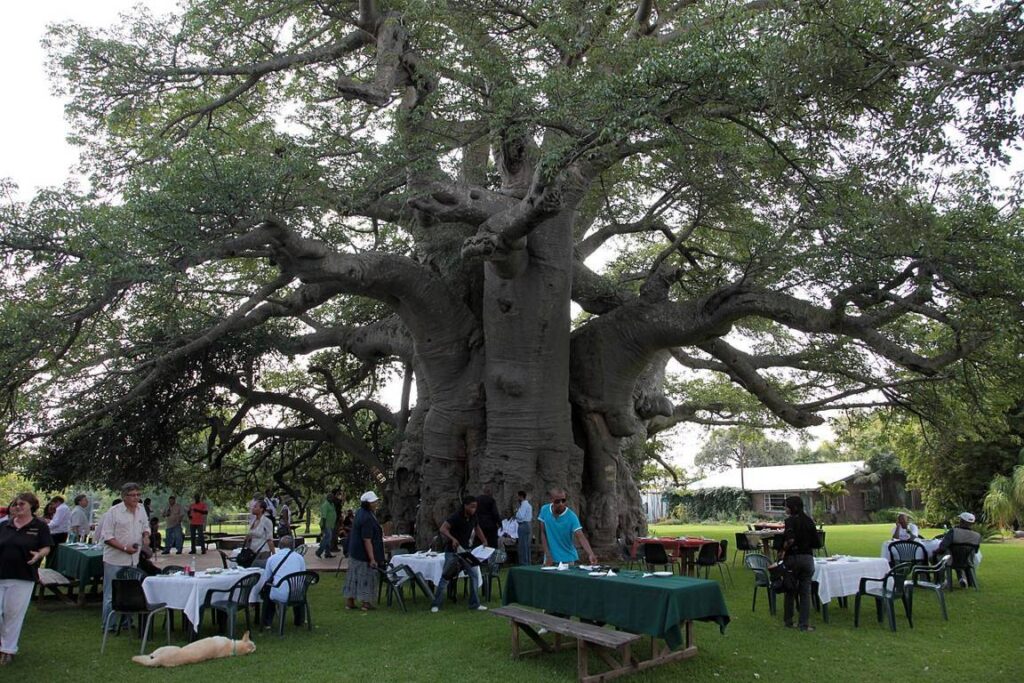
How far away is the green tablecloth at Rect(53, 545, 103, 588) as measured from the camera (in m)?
9.90

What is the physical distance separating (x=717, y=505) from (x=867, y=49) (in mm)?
39602

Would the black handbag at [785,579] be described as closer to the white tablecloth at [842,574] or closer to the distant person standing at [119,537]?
the white tablecloth at [842,574]

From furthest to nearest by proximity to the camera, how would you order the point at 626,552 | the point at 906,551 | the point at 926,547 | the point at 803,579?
the point at 626,552 → the point at 926,547 → the point at 906,551 → the point at 803,579

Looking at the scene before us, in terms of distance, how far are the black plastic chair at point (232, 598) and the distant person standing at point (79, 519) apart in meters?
7.99

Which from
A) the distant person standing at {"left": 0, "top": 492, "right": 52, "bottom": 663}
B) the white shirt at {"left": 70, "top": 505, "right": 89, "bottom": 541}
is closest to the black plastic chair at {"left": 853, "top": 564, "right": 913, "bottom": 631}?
the distant person standing at {"left": 0, "top": 492, "right": 52, "bottom": 663}

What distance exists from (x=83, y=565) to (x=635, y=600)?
7.66 metres

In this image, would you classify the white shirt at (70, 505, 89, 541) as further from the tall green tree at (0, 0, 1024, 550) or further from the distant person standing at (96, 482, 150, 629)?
the distant person standing at (96, 482, 150, 629)

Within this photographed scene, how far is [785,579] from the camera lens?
27.1 ft

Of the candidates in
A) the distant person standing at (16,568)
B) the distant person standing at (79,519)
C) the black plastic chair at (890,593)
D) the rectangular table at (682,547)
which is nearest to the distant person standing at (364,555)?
the distant person standing at (16,568)

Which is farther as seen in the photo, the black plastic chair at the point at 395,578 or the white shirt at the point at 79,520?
the white shirt at the point at 79,520

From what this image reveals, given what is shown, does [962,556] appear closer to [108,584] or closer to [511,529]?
[511,529]

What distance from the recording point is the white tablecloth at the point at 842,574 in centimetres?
859

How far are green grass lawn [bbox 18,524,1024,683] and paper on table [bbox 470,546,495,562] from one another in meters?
0.67

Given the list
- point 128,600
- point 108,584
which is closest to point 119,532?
point 108,584
